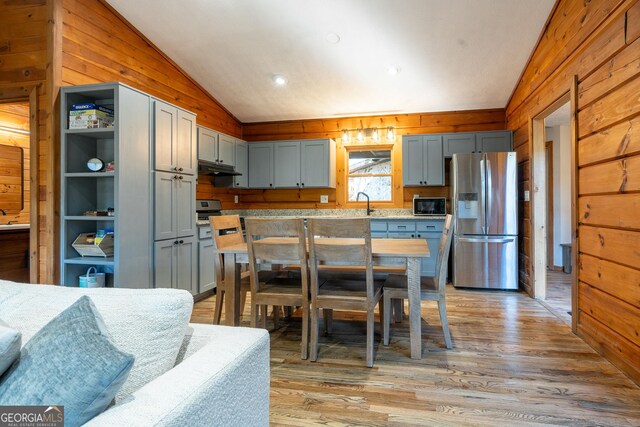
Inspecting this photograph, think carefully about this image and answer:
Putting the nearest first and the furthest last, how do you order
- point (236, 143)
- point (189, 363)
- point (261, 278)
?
point (189, 363) < point (261, 278) < point (236, 143)

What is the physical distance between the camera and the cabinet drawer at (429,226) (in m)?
4.73

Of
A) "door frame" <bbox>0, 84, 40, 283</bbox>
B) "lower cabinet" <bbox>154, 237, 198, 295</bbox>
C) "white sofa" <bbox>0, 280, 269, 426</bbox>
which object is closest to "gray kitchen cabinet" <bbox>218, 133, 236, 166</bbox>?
"lower cabinet" <bbox>154, 237, 198, 295</bbox>

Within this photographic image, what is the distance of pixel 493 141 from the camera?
15.8 feet

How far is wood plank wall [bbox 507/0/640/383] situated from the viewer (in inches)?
83.0

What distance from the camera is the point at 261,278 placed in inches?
117

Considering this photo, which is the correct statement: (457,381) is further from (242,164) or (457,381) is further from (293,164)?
(242,164)

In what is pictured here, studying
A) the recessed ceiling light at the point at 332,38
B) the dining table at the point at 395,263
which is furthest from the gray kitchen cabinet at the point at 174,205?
the recessed ceiling light at the point at 332,38

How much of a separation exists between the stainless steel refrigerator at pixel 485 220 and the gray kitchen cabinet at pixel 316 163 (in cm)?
184

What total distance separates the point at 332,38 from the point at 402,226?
254cm

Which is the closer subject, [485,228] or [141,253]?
[141,253]

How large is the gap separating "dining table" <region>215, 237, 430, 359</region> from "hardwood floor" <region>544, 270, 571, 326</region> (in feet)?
5.50

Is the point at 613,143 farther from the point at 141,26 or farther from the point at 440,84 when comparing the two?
the point at 141,26

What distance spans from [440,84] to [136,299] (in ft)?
15.0

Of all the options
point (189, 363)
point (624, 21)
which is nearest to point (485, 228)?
point (624, 21)
